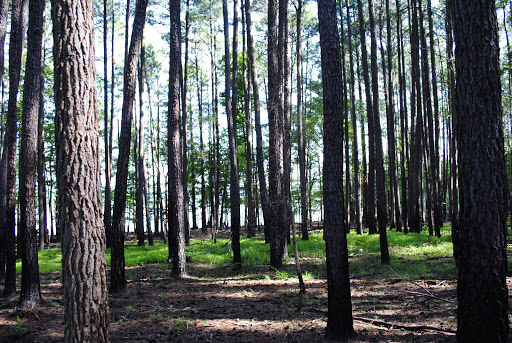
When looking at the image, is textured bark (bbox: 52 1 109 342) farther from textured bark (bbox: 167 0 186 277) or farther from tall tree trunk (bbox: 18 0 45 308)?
textured bark (bbox: 167 0 186 277)

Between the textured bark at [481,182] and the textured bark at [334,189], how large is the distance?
1474mm

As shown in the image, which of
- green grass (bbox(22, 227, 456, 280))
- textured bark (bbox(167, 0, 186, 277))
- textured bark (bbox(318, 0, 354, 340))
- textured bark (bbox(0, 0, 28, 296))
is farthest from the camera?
textured bark (bbox(167, 0, 186, 277))

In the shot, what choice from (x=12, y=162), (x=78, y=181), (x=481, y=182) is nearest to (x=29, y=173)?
(x=12, y=162)

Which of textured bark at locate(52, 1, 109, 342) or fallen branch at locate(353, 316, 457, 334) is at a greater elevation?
textured bark at locate(52, 1, 109, 342)

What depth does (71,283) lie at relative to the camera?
3463mm

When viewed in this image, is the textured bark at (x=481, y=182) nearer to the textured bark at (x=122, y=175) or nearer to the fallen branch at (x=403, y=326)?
the fallen branch at (x=403, y=326)

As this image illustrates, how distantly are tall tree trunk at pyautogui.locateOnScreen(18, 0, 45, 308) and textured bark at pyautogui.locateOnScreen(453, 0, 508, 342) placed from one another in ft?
24.5

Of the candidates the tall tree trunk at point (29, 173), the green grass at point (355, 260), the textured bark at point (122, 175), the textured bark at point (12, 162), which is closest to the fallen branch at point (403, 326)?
the green grass at point (355, 260)

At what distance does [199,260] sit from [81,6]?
10848 millimetres

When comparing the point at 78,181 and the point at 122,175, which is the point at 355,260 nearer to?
the point at 122,175

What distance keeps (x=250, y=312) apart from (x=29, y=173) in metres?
5.30

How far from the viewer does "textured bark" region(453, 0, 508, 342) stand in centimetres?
372

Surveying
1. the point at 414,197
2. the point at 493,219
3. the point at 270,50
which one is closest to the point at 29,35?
the point at 270,50

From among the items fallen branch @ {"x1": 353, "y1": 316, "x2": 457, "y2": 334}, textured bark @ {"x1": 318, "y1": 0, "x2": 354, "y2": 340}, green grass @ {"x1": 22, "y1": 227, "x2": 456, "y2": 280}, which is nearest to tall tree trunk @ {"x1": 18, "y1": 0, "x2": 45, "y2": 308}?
green grass @ {"x1": 22, "y1": 227, "x2": 456, "y2": 280}
